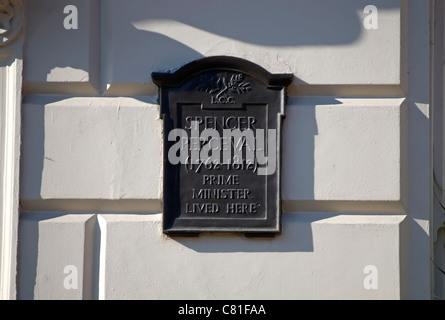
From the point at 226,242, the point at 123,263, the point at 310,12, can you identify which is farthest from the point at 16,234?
the point at 310,12

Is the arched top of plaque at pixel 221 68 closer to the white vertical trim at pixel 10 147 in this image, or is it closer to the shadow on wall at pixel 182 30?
the shadow on wall at pixel 182 30

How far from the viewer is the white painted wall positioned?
3.39m

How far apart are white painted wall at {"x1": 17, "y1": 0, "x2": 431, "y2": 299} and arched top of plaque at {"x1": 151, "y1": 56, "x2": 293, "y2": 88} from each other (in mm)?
78

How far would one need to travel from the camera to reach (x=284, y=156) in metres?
3.42

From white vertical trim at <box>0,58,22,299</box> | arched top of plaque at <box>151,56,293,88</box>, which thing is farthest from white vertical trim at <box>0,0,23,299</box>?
arched top of plaque at <box>151,56,293,88</box>

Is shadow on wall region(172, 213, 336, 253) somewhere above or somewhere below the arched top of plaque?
below

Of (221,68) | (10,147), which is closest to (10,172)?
(10,147)

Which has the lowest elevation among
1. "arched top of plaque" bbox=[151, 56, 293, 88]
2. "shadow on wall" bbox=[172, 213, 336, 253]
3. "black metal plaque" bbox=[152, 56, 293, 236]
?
"shadow on wall" bbox=[172, 213, 336, 253]

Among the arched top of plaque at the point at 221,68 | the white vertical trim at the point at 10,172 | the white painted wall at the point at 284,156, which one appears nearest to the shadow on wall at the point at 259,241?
the white painted wall at the point at 284,156

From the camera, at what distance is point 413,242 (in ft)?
11.2

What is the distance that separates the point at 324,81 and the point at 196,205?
102cm

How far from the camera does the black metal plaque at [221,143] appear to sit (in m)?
3.38

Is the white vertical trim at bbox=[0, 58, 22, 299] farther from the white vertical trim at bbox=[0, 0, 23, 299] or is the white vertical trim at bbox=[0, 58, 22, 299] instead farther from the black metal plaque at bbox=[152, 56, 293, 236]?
the black metal plaque at bbox=[152, 56, 293, 236]

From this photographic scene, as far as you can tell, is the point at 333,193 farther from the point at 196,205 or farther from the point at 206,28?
the point at 206,28
